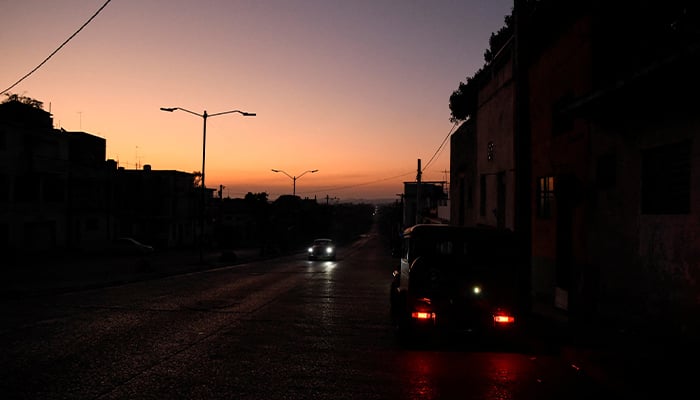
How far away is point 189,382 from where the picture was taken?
7.64 m

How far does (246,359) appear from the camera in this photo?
9.19 metres

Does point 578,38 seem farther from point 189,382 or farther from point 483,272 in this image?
point 189,382

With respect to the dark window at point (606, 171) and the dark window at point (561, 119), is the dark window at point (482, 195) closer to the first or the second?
the dark window at point (561, 119)

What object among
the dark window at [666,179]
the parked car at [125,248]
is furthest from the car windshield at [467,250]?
the parked car at [125,248]

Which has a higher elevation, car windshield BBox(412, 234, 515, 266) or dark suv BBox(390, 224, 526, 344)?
car windshield BBox(412, 234, 515, 266)

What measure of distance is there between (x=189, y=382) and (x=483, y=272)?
5183 mm

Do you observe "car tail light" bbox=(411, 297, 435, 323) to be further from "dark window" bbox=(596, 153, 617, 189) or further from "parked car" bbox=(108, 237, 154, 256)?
"parked car" bbox=(108, 237, 154, 256)

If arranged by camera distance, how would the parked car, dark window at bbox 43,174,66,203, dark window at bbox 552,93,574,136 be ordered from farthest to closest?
the parked car, dark window at bbox 43,174,66,203, dark window at bbox 552,93,574,136

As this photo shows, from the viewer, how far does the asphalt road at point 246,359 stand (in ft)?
24.2

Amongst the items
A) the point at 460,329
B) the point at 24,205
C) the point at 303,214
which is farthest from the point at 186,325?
the point at 303,214

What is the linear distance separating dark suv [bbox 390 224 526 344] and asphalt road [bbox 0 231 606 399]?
1.73 ft

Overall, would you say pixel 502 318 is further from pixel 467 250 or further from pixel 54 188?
pixel 54 188

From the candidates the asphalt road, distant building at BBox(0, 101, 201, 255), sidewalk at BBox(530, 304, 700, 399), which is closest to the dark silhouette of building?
sidewalk at BBox(530, 304, 700, 399)

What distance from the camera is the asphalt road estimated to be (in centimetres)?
739
